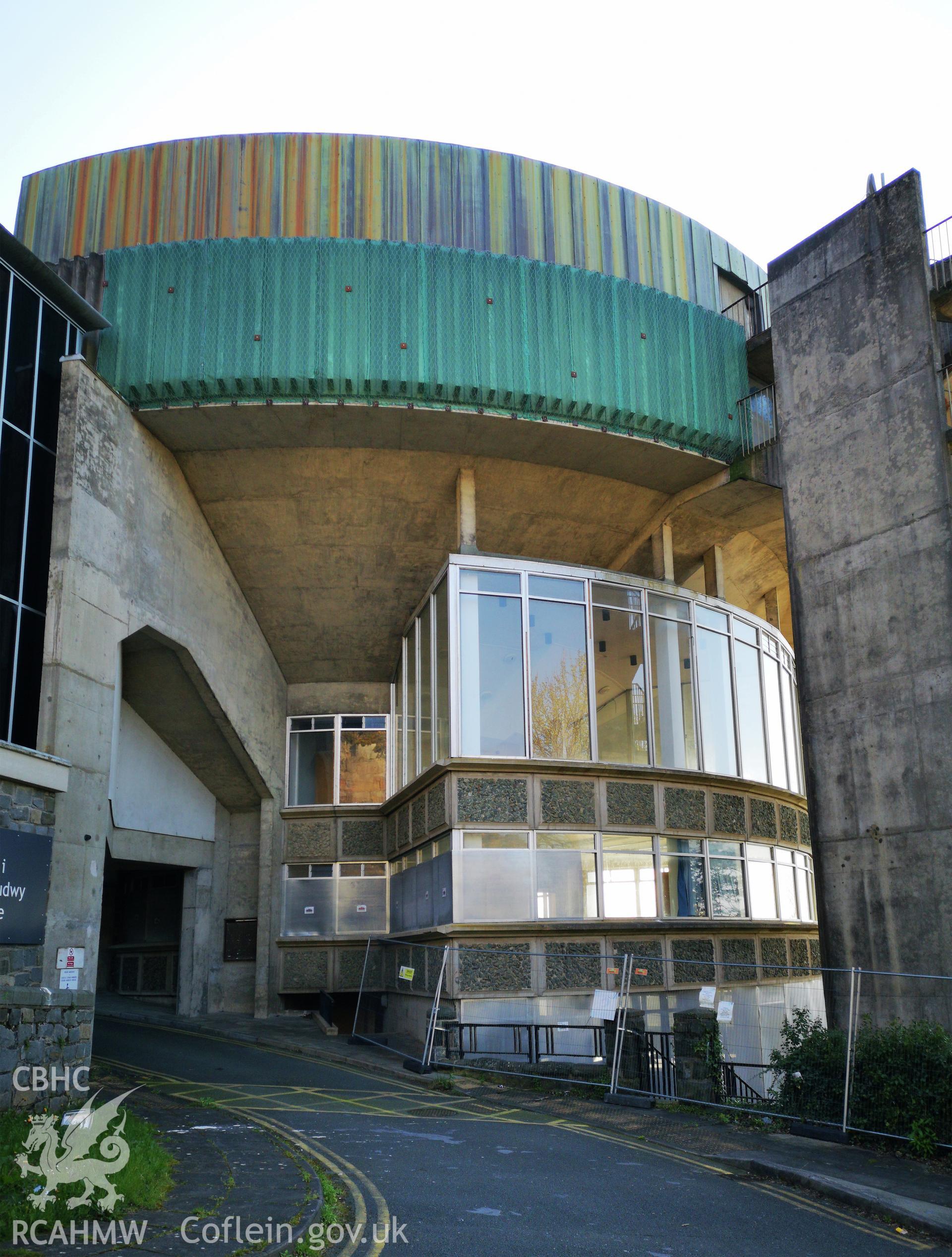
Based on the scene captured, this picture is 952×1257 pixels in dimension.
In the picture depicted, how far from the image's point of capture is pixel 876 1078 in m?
11.7

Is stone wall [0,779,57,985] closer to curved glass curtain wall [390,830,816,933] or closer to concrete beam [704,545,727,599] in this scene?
curved glass curtain wall [390,830,816,933]

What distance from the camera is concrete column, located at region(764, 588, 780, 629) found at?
31.7 metres

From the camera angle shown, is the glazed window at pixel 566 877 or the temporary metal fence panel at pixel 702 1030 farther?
the glazed window at pixel 566 877

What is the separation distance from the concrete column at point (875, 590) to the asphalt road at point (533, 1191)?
7.48 metres

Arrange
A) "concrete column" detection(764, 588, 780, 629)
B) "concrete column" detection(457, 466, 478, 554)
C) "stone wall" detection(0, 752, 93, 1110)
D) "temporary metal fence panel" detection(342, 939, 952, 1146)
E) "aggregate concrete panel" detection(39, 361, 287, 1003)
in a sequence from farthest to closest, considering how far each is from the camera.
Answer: "concrete column" detection(764, 588, 780, 629), "concrete column" detection(457, 466, 478, 554), "aggregate concrete panel" detection(39, 361, 287, 1003), "temporary metal fence panel" detection(342, 939, 952, 1146), "stone wall" detection(0, 752, 93, 1110)

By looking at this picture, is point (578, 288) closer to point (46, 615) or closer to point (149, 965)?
point (46, 615)

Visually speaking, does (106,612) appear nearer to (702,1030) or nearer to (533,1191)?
(702,1030)

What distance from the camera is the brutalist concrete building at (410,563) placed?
20484 mm

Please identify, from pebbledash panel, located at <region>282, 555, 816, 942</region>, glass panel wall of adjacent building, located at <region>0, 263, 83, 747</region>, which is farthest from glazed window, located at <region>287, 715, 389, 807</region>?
glass panel wall of adjacent building, located at <region>0, 263, 83, 747</region>

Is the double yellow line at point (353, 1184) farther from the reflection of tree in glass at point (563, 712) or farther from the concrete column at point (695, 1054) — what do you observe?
the reflection of tree in glass at point (563, 712)

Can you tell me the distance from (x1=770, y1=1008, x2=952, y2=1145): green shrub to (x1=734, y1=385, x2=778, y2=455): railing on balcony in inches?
607

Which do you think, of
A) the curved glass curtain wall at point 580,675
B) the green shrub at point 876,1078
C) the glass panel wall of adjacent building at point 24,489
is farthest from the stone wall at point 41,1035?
the curved glass curtain wall at point 580,675

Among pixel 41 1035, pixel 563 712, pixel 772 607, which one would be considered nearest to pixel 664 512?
pixel 563 712

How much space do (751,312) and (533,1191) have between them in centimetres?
2445
